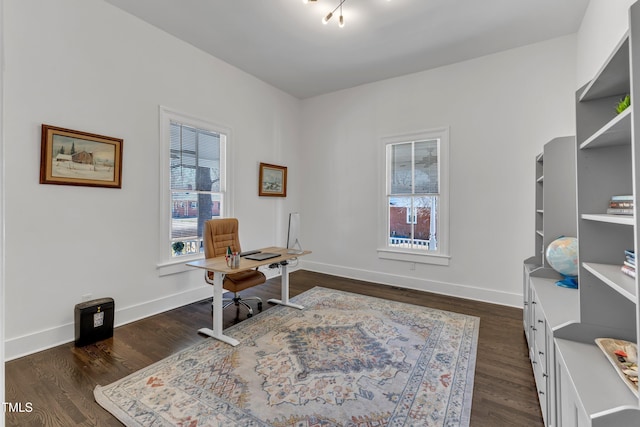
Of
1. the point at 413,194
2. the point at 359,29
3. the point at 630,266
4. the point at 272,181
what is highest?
the point at 359,29

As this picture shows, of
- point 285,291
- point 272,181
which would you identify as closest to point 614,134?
point 285,291

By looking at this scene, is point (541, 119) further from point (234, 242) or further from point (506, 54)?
point (234, 242)

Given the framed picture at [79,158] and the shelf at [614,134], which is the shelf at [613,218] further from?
the framed picture at [79,158]

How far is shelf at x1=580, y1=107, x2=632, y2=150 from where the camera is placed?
101 cm

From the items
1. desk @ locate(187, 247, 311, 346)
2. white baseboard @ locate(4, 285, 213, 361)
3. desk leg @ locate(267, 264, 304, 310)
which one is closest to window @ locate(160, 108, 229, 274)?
white baseboard @ locate(4, 285, 213, 361)

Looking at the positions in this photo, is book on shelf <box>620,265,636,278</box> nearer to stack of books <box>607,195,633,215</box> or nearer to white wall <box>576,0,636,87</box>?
stack of books <box>607,195,633,215</box>

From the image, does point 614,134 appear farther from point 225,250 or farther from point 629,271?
point 225,250

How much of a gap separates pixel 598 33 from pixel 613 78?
214cm

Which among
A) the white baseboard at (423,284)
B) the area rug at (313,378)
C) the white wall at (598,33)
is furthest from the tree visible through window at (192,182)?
the white wall at (598,33)

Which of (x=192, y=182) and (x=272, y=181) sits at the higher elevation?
(x=272, y=181)

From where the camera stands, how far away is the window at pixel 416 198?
165 inches

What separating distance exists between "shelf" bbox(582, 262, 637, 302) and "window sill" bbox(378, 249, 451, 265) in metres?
2.89

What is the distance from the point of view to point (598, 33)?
2594 mm

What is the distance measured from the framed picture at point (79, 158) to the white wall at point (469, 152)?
129 inches
